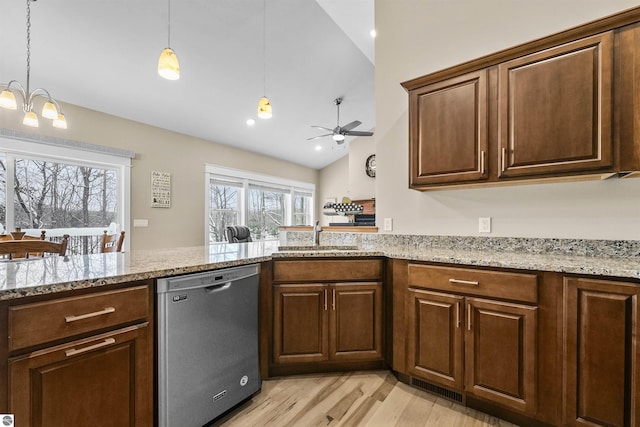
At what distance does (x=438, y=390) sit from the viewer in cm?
189

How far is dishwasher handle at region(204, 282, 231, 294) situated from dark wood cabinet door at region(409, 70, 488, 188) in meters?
1.51

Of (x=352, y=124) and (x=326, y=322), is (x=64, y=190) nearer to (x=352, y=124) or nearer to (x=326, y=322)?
(x=326, y=322)

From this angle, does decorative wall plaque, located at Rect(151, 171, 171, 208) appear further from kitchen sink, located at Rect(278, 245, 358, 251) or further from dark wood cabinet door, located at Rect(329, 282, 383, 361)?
dark wood cabinet door, located at Rect(329, 282, 383, 361)

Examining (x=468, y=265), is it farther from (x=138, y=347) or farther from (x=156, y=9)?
(x=156, y=9)

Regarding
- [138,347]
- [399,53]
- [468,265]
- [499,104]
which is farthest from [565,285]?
[399,53]

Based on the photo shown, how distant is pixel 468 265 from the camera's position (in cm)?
171

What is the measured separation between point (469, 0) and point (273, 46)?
213 cm

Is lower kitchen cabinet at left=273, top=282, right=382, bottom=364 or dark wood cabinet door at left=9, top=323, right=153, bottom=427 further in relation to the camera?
lower kitchen cabinet at left=273, top=282, right=382, bottom=364

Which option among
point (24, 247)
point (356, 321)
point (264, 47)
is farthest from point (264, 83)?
point (356, 321)

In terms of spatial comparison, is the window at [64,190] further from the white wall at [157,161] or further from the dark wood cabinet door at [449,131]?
the dark wood cabinet door at [449,131]

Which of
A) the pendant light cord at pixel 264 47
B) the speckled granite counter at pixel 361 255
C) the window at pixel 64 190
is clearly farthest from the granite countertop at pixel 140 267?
the window at pixel 64 190

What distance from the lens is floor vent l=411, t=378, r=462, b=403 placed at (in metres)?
1.82

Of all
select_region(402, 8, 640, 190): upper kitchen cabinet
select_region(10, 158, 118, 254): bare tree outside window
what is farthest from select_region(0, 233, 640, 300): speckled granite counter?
select_region(10, 158, 118, 254): bare tree outside window

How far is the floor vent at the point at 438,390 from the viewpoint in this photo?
71.7 inches
